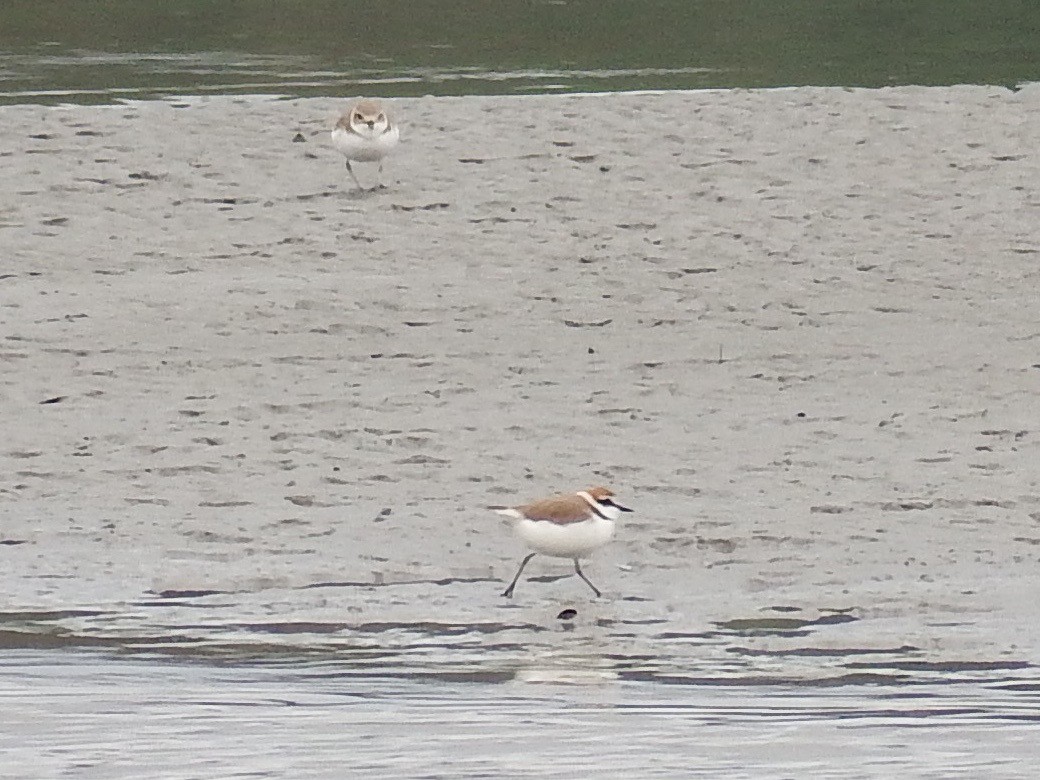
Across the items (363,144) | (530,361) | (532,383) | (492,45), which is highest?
(492,45)

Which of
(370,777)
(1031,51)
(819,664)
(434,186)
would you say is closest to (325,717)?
(370,777)

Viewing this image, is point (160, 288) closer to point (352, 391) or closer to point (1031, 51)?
point (352, 391)

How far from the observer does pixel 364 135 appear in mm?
14898

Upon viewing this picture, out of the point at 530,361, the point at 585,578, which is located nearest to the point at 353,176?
the point at 530,361

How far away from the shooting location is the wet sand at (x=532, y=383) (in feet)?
26.2

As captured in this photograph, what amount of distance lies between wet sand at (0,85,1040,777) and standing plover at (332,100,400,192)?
0.29 metres

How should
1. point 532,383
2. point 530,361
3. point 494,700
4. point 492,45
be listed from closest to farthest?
point 494,700 → point 532,383 → point 530,361 → point 492,45

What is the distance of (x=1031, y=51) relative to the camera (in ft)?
72.1

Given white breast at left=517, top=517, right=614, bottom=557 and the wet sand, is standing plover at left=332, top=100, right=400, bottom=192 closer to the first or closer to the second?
the wet sand

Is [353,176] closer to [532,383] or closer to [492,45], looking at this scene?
[532,383]

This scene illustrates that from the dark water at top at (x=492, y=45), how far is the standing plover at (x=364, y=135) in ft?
14.0

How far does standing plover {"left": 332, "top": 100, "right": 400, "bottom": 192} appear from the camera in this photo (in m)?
14.9

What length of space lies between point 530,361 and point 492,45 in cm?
1255

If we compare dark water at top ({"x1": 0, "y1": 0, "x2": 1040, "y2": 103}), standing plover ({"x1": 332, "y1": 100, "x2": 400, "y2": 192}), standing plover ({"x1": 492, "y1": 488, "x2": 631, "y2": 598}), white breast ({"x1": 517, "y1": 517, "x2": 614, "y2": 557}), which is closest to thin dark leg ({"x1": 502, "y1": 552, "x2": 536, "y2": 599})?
standing plover ({"x1": 492, "y1": 488, "x2": 631, "y2": 598})
